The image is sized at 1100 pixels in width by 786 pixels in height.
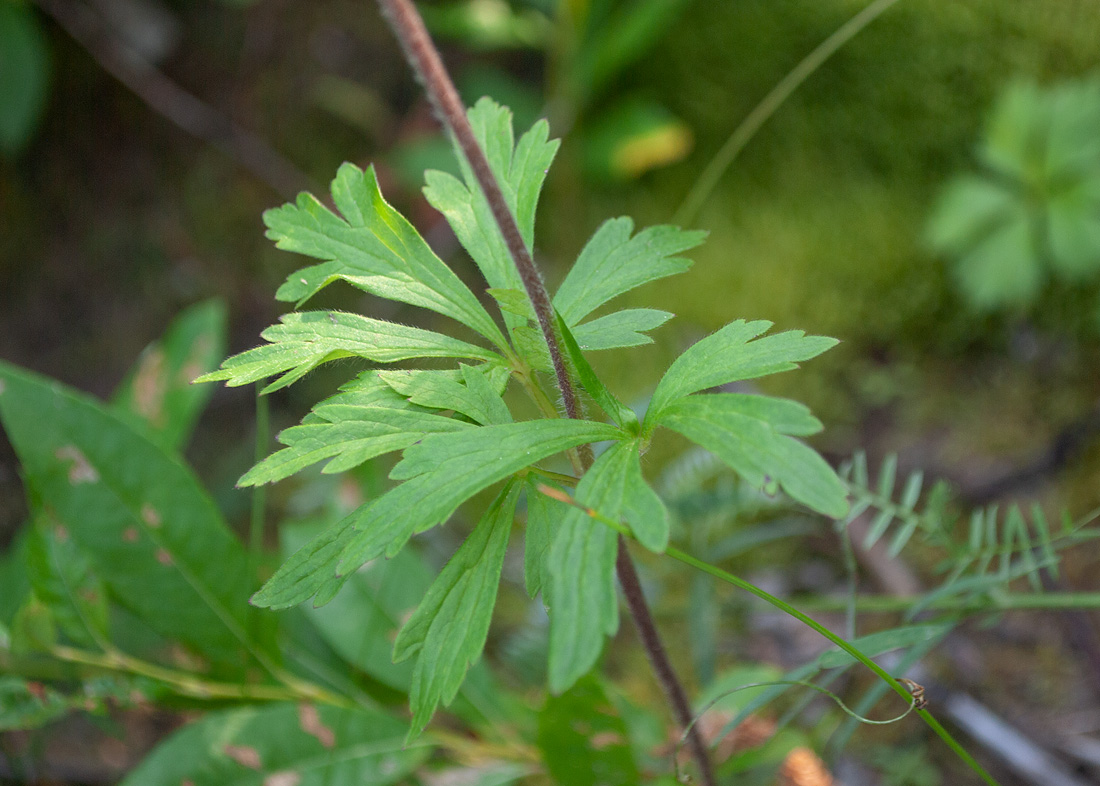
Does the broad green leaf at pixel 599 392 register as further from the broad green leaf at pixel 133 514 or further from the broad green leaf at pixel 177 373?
the broad green leaf at pixel 177 373

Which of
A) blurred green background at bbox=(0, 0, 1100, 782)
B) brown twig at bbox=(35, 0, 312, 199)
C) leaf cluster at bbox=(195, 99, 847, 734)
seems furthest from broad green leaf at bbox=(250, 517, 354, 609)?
brown twig at bbox=(35, 0, 312, 199)

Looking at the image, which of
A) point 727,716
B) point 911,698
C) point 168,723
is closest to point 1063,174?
point 727,716

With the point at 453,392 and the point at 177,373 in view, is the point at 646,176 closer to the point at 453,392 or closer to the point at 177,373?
the point at 177,373

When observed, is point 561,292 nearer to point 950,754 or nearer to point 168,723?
point 950,754

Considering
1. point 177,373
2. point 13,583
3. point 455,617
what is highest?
point 177,373

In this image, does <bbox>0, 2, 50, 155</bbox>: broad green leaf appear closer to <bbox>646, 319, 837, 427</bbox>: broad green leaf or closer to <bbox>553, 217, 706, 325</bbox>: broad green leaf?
<bbox>553, 217, 706, 325</bbox>: broad green leaf

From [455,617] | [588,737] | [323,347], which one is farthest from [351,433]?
[588,737]

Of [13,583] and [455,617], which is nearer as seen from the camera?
[455,617]
